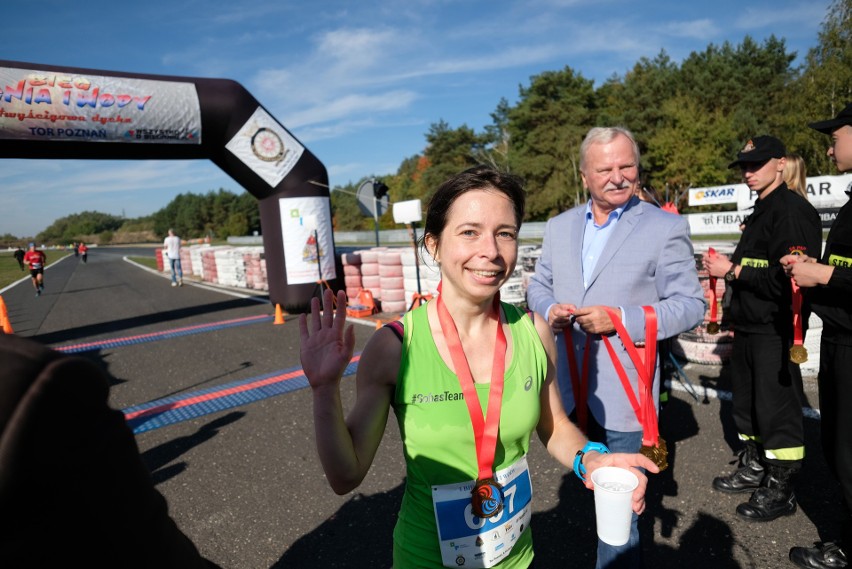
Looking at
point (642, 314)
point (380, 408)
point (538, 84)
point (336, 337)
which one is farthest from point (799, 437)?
point (538, 84)

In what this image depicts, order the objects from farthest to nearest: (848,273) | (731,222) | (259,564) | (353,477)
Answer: (731,222) → (259,564) → (848,273) → (353,477)

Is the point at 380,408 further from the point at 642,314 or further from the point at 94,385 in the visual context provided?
the point at 642,314

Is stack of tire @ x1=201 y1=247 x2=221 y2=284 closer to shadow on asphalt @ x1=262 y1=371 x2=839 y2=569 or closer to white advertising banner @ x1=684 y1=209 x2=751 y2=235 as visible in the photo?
shadow on asphalt @ x1=262 y1=371 x2=839 y2=569

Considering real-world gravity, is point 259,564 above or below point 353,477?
below

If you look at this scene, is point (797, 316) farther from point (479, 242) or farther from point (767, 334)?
point (479, 242)

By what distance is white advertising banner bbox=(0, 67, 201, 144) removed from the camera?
834 cm

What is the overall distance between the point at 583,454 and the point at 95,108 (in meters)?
10.4

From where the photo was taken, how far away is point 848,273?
8.63 ft

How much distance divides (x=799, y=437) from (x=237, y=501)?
152 inches

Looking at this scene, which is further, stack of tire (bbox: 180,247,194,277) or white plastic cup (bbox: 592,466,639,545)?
stack of tire (bbox: 180,247,194,277)

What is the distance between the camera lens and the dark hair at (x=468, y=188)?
5.62 ft

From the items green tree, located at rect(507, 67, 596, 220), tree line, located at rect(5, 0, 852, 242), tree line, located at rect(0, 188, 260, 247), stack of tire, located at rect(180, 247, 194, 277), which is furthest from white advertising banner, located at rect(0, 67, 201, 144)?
tree line, located at rect(0, 188, 260, 247)

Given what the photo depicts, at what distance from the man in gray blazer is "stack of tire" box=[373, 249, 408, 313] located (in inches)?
324

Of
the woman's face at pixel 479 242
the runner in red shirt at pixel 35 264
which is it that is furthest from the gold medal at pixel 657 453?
the runner in red shirt at pixel 35 264
